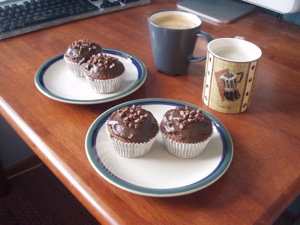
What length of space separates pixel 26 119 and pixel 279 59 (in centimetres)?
55

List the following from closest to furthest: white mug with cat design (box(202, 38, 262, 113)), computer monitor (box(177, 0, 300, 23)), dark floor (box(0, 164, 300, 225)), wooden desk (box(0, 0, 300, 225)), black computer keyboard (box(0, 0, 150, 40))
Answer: wooden desk (box(0, 0, 300, 225)), white mug with cat design (box(202, 38, 262, 113)), black computer keyboard (box(0, 0, 150, 40)), computer monitor (box(177, 0, 300, 23)), dark floor (box(0, 164, 300, 225))

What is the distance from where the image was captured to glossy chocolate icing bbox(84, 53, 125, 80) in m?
0.61

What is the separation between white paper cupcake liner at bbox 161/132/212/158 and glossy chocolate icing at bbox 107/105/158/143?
25 mm

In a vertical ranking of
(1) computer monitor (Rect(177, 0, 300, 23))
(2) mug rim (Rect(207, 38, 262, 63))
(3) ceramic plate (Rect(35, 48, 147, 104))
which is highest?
(2) mug rim (Rect(207, 38, 262, 63))

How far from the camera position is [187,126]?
495mm

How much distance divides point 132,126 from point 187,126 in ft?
0.26

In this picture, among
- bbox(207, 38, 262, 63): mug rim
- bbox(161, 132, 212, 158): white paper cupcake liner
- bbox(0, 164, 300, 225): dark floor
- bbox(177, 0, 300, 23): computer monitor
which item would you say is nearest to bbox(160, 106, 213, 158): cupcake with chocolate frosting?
bbox(161, 132, 212, 158): white paper cupcake liner

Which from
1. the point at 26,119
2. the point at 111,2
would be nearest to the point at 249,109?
the point at 26,119

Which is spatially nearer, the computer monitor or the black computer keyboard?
the black computer keyboard

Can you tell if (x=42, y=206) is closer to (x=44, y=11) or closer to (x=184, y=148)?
(x=44, y=11)

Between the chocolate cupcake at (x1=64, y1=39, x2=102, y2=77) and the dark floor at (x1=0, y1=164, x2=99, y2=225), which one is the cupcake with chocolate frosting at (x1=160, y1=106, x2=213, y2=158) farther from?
the dark floor at (x1=0, y1=164, x2=99, y2=225)

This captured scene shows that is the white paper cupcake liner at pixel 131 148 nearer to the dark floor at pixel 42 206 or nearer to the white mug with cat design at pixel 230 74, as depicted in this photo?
the white mug with cat design at pixel 230 74

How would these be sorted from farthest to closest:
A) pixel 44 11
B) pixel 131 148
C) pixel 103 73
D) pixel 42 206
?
pixel 42 206, pixel 44 11, pixel 103 73, pixel 131 148

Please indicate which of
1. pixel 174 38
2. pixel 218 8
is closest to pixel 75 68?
pixel 174 38
